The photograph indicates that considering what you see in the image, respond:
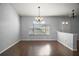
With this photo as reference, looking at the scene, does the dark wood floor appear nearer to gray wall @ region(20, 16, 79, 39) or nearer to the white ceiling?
gray wall @ region(20, 16, 79, 39)

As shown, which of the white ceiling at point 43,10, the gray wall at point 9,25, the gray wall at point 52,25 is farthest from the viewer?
the gray wall at point 9,25

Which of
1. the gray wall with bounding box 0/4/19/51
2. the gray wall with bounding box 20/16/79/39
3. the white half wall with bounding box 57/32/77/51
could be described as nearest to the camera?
the gray wall with bounding box 20/16/79/39

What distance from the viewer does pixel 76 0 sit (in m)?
1.53

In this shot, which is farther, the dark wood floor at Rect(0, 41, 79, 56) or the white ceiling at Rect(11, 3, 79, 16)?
the dark wood floor at Rect(0, 41, 79, 56)

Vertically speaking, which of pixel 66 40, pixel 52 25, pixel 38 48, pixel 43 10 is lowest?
pixel 38 48

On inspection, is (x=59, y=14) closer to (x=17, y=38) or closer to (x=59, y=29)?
(x=59, y=29)

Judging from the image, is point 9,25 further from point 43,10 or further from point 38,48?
point 43,10

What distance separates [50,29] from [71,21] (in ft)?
1.87

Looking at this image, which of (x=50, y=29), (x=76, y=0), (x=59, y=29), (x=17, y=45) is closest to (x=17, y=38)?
(x=17, y=45)

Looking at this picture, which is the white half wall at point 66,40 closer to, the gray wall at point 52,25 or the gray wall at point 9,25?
the gray wall at point 52,25

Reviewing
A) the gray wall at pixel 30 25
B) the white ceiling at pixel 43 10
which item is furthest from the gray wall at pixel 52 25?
the white ceiling at pixel 43 10

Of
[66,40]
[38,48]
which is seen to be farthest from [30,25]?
[66,40]

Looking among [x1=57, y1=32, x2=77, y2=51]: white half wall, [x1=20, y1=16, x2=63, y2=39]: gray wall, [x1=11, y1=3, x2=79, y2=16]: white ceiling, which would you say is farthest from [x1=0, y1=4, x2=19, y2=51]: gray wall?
[x1=57, y1=32, x2=77, y2=51]: white half wall

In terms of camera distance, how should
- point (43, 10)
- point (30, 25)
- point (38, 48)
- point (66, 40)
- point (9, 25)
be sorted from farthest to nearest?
point (66, 40)
point (9, 25)
point (38, 48)
point (30, 25)
point (43, 10)
